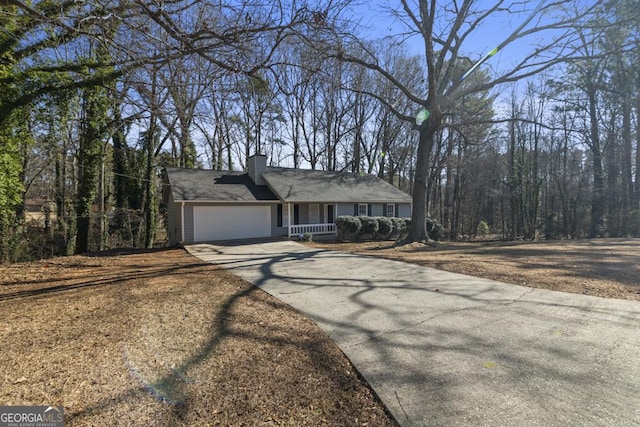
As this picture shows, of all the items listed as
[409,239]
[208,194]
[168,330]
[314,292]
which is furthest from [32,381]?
[208,194]

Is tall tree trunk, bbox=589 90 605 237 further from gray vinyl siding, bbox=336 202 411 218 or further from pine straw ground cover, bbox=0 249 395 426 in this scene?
pine straw ground cover, bbox=0 249 395 426

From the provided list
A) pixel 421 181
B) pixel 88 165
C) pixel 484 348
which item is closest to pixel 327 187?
pixel 421 181

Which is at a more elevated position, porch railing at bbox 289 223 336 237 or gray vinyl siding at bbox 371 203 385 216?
gray vinyl siding at bbox 371 203 385 216

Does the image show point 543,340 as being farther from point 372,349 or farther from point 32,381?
point 32,381

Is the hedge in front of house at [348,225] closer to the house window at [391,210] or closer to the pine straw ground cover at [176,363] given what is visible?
the house window at [391,210]

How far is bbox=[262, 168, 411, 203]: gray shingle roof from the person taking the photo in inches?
706

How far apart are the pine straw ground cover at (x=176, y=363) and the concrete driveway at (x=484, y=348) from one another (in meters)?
0.36

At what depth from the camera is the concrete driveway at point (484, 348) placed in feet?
7.40

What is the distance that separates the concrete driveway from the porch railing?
11421 millimetres

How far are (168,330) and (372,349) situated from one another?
2530 mm

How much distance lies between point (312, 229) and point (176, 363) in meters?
15.3

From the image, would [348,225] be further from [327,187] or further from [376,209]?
[376,209]

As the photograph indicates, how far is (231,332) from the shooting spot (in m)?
3.72

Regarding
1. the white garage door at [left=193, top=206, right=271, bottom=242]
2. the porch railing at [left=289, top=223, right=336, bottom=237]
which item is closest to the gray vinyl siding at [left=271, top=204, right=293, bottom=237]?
the white garage door at [left=193, top=206, right=271, bottom=242]
